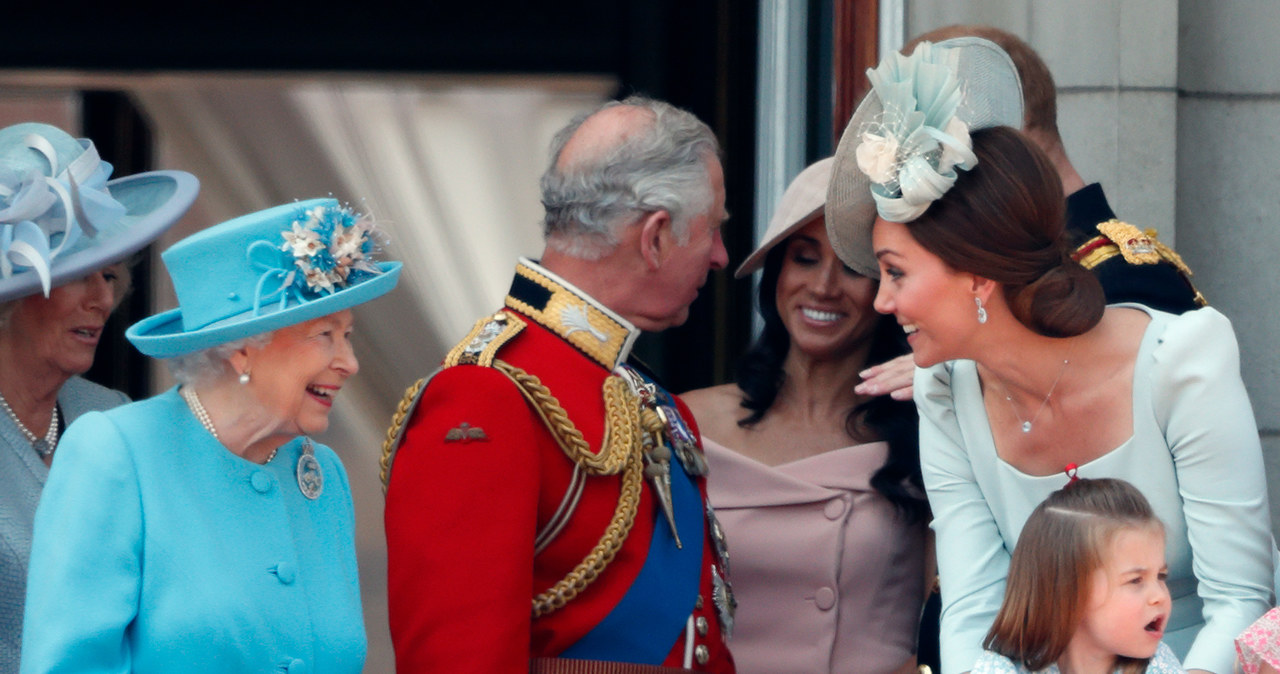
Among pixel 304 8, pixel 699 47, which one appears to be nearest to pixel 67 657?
pixel 699 47

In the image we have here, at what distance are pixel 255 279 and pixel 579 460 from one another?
0.54 metres

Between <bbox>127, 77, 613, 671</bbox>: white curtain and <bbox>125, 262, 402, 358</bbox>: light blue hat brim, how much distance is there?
3024 mm

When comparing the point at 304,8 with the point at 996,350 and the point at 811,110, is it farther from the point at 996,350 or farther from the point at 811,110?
the point at 996,350

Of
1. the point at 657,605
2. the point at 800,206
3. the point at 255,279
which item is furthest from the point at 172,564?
the point at 800,206

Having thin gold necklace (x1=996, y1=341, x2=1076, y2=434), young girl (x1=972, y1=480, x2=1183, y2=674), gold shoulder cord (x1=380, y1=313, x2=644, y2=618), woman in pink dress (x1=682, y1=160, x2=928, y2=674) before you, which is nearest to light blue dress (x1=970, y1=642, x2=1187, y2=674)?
A: young girl (x1=972, y1=480, x2=1183, y2=674)

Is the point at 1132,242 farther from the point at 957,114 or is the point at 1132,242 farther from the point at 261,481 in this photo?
the point at 261,481

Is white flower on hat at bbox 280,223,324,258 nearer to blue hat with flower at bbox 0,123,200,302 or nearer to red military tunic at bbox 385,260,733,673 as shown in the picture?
red military tunic at bbox 385,260,733,673

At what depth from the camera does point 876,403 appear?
10.4ft

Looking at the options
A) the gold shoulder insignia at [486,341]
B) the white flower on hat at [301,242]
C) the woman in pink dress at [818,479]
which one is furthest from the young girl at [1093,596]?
the white flower on hat at [301,242]

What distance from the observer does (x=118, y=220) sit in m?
2.93

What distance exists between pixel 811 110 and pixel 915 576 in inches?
50.7

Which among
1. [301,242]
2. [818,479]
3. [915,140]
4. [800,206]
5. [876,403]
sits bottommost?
[818,479]

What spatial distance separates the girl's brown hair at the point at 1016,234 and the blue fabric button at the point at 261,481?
98cm

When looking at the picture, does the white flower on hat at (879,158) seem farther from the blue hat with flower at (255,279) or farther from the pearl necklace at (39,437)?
the pearl necklace at (39,437)
